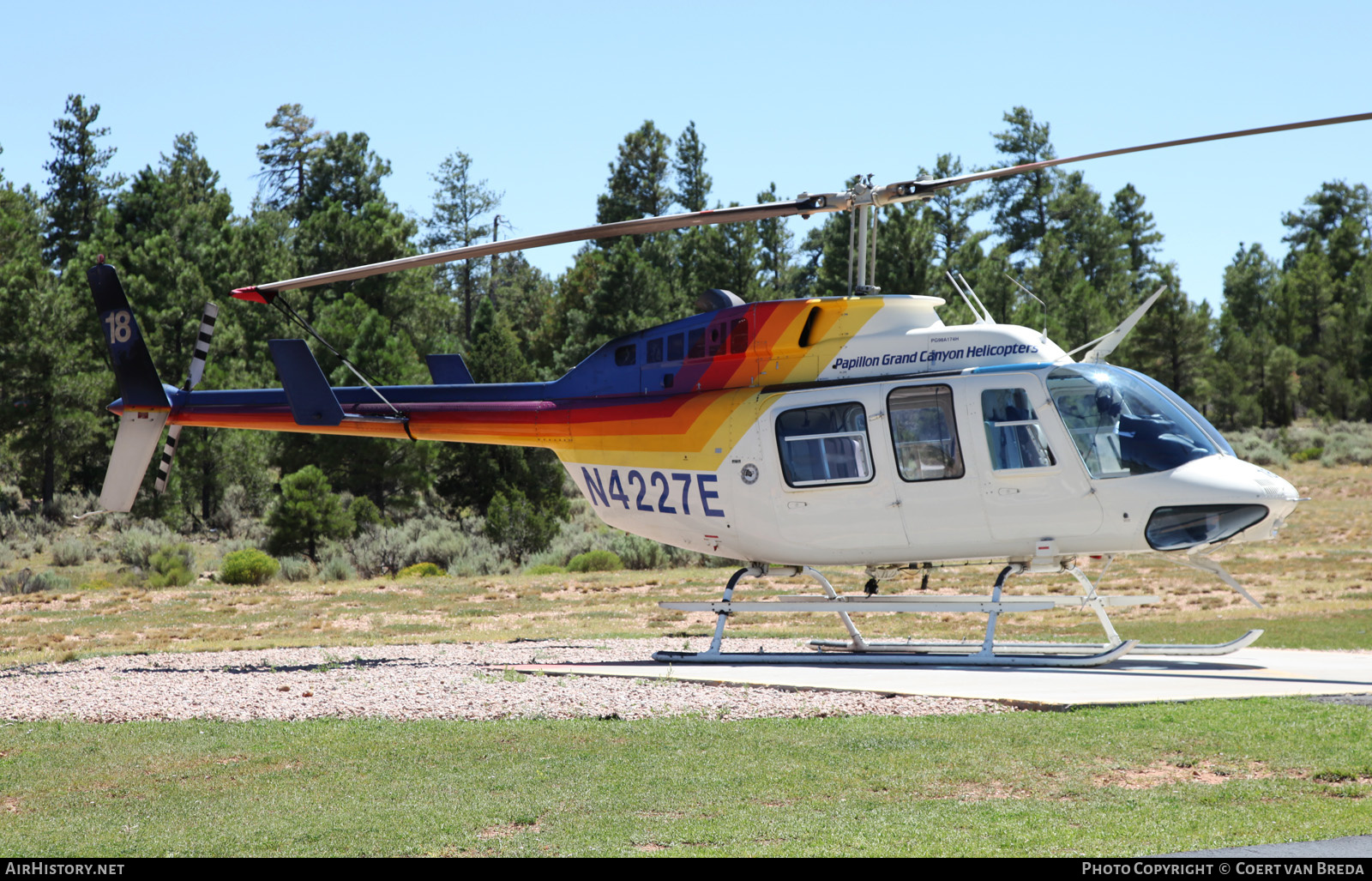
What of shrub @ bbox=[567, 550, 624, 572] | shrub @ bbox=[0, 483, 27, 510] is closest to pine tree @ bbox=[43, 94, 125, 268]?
shrub @ bbox=[0, 483, 27, 510]

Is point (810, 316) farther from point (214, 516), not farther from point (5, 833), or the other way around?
point (214, 516)

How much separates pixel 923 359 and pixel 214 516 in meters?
31.9

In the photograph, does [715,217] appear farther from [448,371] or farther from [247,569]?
[247,569]

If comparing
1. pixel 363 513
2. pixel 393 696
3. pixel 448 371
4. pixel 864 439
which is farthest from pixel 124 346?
pixel 363 513

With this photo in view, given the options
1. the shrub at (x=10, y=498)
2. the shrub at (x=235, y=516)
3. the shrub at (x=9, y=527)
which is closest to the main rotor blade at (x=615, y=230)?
the shrub at (x=235, y=516)

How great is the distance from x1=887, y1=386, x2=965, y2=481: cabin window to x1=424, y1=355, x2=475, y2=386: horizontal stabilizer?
6.04m

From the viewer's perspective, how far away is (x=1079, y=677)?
11.1 metres

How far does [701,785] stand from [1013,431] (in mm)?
6052

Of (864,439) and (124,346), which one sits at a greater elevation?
(124,346)

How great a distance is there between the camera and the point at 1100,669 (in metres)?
11.7

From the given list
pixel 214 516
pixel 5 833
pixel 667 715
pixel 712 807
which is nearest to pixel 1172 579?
pixel 667 715

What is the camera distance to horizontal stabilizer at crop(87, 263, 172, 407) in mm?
14719

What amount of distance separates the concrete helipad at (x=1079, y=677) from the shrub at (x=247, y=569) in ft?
55.5

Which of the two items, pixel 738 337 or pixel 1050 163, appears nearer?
pixel 1050 163
